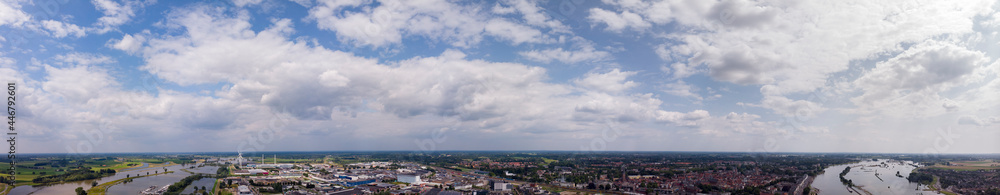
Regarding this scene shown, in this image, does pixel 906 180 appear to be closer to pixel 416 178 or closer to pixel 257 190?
pixel 416 178

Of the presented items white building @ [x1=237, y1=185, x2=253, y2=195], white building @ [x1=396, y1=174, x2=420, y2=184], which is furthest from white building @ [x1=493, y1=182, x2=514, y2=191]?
white building @ [x1=237, y1=185, x2=253, y2=195]

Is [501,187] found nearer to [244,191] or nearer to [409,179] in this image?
[409,179]

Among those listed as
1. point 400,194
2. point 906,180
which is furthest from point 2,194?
point 906,180

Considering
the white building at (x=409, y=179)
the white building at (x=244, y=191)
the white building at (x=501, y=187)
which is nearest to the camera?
the white building at (x=244, y=191)

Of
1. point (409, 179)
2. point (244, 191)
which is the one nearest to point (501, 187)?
point (409, 179)

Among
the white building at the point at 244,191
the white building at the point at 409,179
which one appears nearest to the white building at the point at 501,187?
the white building at the point at 409,179

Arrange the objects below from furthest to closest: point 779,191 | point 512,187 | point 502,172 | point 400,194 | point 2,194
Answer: point 502,172 → point 512,187 → point 779,191 → point 400,194 → point 2,194

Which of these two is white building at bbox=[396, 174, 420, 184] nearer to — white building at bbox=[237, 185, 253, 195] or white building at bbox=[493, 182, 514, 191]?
white building at bbox=[493, 182, 514, 191]

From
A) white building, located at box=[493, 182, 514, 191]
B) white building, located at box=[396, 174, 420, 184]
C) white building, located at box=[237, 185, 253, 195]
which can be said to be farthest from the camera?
white building, located at box=[396, 174, 420, 184]

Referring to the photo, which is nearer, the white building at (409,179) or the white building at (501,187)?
the white building at (501,187)

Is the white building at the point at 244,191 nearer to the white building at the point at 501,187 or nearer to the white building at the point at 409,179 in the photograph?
the white building at the point at 409,179

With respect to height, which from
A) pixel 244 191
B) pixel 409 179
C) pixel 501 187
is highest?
pixel 244 191
